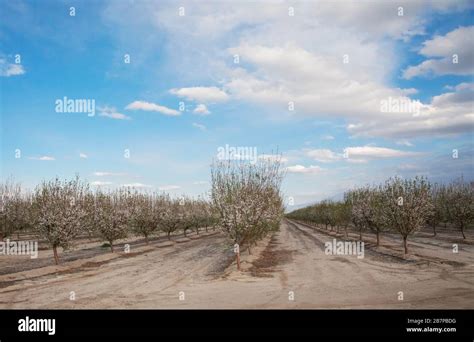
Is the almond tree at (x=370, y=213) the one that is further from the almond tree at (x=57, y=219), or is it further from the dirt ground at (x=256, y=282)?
the almond tree at (x=57, y=219)

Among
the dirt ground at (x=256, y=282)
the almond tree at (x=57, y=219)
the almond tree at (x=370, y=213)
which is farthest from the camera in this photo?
the almond tree at (x=370, y=213)

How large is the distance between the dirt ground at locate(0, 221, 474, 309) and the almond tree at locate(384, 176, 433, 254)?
98.0 inches

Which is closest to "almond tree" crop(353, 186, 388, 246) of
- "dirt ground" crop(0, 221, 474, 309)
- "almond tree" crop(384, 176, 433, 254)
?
"dirt ground" crop(0, 221, 474, 309)

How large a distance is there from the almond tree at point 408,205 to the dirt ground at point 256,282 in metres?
2.49

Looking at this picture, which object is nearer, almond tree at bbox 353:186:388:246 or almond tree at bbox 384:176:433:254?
almond tree at bbox 384:176:433:254

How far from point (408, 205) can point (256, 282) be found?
14795 mm

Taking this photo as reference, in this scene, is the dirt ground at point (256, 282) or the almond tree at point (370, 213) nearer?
the dirt ground at point (256, 282)

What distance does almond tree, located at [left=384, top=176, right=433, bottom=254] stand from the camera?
29.9 metres

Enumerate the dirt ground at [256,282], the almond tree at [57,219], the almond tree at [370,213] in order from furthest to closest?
the almond tree at [370,213]
the almond tree at [57,219]
the dirt ground at [256,282]

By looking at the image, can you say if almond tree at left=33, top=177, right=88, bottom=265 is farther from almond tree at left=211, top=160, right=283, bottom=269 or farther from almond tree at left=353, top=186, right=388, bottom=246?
almond tree at left=353, top=186, right=388, bottom=246

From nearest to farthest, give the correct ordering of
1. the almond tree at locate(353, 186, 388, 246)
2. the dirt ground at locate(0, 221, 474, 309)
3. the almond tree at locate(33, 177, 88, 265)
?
the dirt ground at locate(0, 221, 474, 309) < the almond tree at locate(33, 177, 88, 265) < the almond tree at locate(353, 186, 388, 246)

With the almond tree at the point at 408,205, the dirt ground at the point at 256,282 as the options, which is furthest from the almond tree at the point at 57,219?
the almond tree at the point at 408,205

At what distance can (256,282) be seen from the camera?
22312 millimetres

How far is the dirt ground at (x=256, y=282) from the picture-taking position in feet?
57.5
